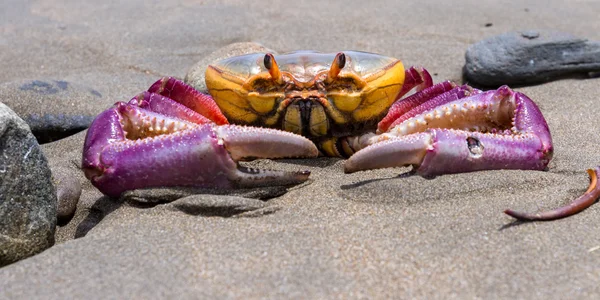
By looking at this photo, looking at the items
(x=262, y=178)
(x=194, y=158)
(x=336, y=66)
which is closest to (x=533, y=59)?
(x=336, y=66)

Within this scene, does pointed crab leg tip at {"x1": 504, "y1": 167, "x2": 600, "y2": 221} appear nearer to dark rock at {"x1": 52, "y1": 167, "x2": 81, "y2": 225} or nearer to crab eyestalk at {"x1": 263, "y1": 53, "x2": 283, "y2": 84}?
crab eyestalk at {"x1": 263, "y1": 53, "x2": 283, "y2": 84}

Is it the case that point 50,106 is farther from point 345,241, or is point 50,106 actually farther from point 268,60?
point 345,241

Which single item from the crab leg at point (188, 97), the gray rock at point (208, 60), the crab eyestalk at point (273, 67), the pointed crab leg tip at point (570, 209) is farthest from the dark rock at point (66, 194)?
the pointed crab leg tip at point (570, 209)

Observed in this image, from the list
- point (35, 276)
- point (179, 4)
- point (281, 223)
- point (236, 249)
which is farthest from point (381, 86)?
point (179, 4)

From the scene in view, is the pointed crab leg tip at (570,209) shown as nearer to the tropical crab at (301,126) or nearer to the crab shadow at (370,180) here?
the tropical crab at (301,126)

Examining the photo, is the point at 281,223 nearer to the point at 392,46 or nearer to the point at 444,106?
the point at 444,106

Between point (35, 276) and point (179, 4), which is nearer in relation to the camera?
point (35, 276)

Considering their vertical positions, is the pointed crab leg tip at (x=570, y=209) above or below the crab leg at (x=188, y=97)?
above
